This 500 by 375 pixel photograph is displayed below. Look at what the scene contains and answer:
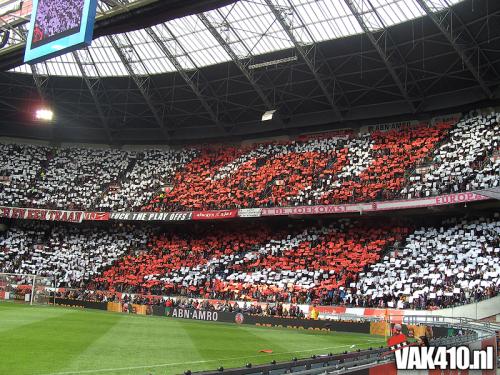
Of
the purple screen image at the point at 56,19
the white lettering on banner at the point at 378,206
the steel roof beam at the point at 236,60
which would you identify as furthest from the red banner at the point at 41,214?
the purple screen image at the point at 56,19

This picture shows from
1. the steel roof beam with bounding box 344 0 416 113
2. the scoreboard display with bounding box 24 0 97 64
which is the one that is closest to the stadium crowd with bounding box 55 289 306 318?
the steel roof beam with bounding box 344 0 416 113

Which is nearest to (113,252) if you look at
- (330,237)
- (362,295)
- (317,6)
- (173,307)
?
(173,307)

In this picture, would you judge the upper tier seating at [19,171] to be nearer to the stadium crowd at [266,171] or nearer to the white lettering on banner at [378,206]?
the stadium crowd at [266,171]

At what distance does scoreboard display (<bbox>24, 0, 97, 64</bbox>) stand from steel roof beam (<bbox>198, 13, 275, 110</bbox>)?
66.6ft

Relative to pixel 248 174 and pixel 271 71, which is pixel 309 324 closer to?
pixel 271 71

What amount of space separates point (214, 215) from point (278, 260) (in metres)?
7.55

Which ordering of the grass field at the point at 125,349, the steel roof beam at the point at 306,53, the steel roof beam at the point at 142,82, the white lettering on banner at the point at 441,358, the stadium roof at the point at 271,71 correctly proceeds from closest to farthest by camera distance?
the white lettering on banner at the point at 441,358 < the grass field at the point at 125,349 < the steel roof beam at the point at 306,53 < the stadium roof at the point at 271,71 < the steel roof beam at the point at 142,82

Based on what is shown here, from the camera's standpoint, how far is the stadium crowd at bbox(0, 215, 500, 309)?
35537mm

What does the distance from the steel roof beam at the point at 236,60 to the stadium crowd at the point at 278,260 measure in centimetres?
1161

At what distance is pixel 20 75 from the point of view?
52406 mm

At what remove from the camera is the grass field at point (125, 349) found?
13.1 metres

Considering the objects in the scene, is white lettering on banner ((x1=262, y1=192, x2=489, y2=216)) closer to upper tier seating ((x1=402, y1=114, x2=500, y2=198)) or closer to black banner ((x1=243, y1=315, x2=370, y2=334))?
upper tier seating ((x1=402, y1=114, x2=500, y2=198))

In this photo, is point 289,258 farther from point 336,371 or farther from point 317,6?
point 336,371

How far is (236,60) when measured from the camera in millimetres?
43156
